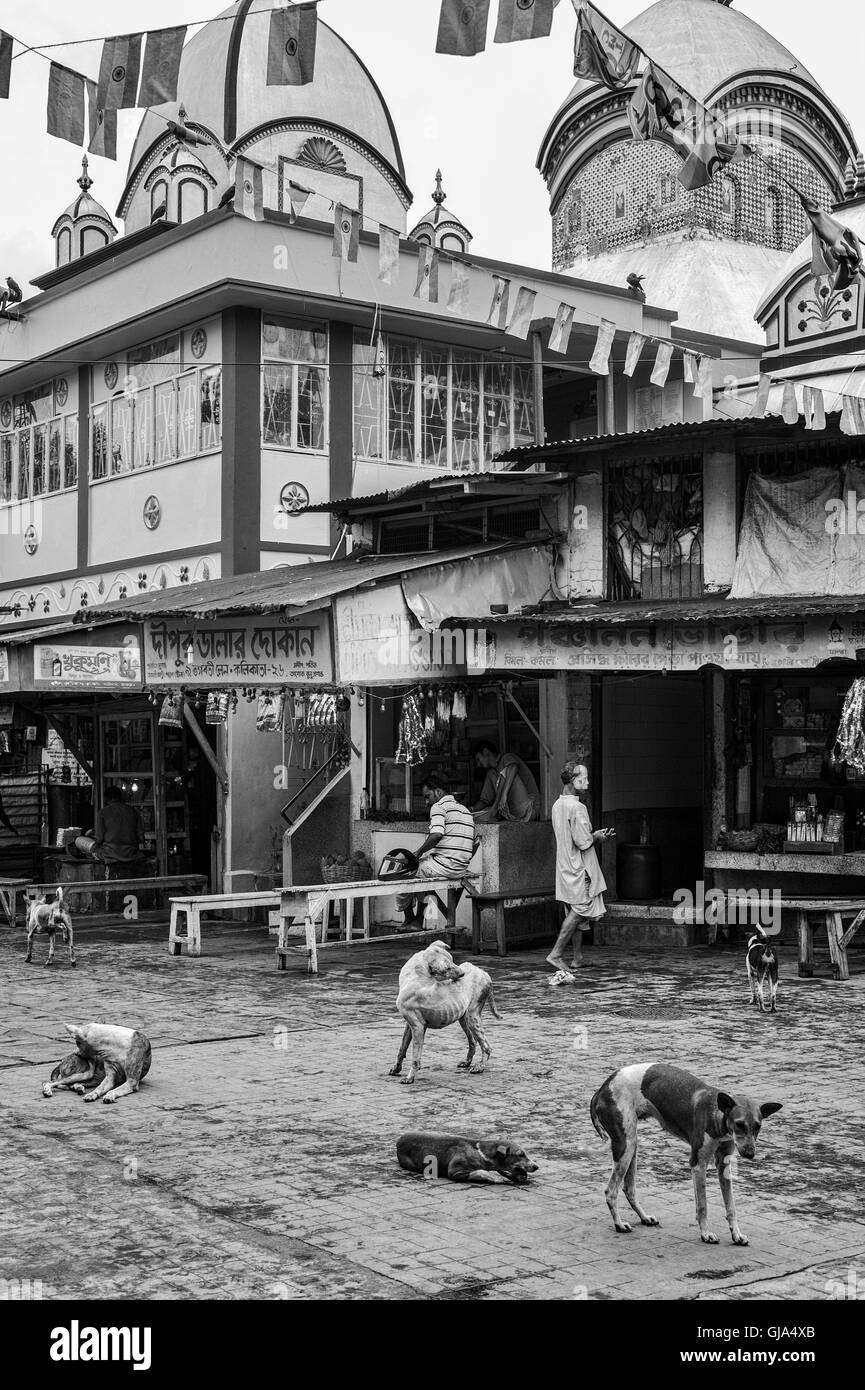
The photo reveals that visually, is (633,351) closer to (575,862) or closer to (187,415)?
(575,862)

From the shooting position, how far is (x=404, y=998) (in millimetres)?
9078

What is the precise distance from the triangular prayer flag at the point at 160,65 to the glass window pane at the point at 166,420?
972cm

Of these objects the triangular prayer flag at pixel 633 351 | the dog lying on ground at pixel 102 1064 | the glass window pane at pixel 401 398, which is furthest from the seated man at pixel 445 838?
the glass window pane at pixel 401 398

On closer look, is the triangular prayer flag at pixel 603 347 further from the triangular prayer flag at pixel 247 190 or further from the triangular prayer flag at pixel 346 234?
the triangular prayer flag at pixel 247 190

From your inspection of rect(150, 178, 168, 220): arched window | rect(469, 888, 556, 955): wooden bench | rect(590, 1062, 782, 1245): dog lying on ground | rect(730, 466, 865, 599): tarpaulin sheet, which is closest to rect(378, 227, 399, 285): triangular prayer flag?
rect(730, 466, 865, 599): tarpaulin sheet

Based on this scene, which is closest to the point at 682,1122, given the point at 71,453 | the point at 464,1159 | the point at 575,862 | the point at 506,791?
the point at 464,1159

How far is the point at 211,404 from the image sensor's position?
20.2 meters

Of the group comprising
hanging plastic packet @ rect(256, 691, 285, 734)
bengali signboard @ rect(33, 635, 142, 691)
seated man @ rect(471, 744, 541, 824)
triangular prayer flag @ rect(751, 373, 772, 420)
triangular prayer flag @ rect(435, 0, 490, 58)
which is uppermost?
triangular prayer flag @ rect(435, 0, 490, 58)

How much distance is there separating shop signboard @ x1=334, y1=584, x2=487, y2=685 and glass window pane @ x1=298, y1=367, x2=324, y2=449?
19.5 ft

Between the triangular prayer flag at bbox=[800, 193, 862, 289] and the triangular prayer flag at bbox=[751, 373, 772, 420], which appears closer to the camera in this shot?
the triangular prayer flag at bbox=[800, 193, 862, 289]

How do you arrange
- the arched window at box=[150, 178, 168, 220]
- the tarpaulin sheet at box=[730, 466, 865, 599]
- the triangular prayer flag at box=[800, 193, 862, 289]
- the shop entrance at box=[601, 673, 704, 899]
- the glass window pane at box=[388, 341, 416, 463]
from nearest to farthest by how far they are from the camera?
A: the triangular prayer flag at box=[800, 193, 862, 289] → the tarpaulin sheet at box=[730, 466, 865, 599] → the shop entrance at box=[601, 673, 704, 899] → the glass window pane at box=[388, 341, 416, 463] → the arched window at box=[150, 178, 168, 220]

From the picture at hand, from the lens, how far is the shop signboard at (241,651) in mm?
14695

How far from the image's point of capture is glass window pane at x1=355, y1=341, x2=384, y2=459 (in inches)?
821

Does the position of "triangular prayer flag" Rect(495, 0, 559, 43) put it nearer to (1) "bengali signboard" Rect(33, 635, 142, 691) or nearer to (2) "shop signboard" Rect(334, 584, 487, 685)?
(2) "shop signboard" Rect(334, 584, 487, 685)
